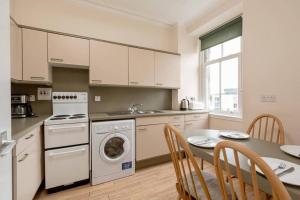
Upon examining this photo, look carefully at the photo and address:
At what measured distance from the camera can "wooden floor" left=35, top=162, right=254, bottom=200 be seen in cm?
161

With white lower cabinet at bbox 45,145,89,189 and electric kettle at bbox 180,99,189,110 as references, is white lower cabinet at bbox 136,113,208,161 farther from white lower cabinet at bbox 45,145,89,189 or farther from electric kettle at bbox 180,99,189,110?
white lower cabinet at bbox 45,145,89,189

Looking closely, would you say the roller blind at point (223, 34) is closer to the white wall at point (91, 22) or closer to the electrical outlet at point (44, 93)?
the white wall at point (91, 22)

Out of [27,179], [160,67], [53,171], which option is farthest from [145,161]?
[160,67]

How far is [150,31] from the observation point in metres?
2.91

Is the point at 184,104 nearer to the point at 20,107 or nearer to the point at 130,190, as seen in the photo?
the point at 130,190

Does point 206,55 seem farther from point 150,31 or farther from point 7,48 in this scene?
point 7,48

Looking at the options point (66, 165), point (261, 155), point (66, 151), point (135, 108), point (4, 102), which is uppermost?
point (4, 102)

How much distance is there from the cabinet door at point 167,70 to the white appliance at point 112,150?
102cm

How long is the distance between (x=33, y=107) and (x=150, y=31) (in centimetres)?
242

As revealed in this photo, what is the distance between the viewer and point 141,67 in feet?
8.05

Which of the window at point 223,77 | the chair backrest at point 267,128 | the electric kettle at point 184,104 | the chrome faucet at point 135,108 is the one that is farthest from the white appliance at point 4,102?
the window at point 223,77

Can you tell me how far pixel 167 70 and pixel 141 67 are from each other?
0.56 meters

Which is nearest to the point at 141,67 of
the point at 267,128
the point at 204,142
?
the point at 204,142

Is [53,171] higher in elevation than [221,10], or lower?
lower
